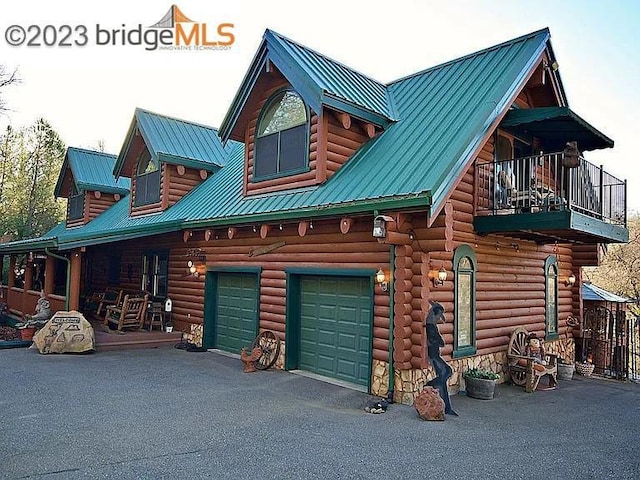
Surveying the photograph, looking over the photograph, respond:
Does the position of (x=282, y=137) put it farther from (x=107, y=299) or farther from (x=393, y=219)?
(x=107, y=299)

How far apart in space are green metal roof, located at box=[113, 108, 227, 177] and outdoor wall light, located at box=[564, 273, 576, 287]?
1028 centimetres

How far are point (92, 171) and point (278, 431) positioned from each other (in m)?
17.3

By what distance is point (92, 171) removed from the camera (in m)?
20.2

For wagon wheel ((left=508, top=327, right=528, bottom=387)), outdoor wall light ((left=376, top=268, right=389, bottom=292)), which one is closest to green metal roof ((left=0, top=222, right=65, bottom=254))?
outdoor wall light ((left=376, top=268, right=389, bottom=292))

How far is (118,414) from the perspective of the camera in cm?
666

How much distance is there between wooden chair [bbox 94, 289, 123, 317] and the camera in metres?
14.1

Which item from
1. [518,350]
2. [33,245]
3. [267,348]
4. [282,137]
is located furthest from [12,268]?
[518,350]

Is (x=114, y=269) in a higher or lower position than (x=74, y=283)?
higher

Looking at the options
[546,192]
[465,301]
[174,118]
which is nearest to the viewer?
[465,301]

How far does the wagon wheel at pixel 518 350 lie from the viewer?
938cm

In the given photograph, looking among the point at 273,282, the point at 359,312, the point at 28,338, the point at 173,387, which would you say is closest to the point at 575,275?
the point at 359,312

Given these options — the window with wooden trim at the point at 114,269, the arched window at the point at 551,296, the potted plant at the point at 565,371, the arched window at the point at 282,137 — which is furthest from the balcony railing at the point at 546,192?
the window with wooden trim at the point at 114,269

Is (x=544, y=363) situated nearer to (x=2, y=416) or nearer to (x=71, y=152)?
(x=2, y=416)

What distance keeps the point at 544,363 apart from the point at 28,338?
12401 mm
